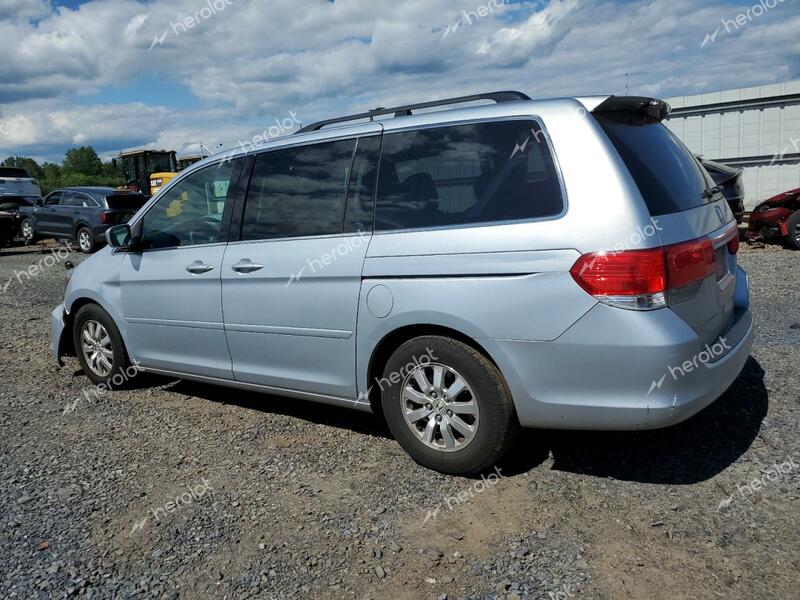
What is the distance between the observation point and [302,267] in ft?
12.9

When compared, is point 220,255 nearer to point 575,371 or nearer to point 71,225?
point 575,371

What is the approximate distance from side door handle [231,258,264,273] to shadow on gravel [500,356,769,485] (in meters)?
1.90

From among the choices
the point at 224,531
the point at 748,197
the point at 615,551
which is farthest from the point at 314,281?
the point at 748,197

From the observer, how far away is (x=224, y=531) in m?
3.23

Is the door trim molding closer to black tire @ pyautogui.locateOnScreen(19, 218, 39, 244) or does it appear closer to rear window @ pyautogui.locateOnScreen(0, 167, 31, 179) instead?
black tire @ pyautogui.locateOnScreen(19, 218, 39, 244)

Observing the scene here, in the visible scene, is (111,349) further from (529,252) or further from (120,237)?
(529,252)

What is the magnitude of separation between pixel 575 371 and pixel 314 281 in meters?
1.60

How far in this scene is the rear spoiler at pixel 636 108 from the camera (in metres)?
3.32

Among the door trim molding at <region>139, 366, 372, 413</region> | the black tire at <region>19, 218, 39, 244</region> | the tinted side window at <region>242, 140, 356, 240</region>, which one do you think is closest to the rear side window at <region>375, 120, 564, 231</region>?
the tinted side window at <region>242, 140, 356, 240</region>

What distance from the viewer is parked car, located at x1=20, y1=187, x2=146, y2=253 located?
16.9 m

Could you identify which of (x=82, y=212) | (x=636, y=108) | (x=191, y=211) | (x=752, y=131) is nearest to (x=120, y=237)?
(x=191, y=211)

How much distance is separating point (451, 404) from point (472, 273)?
28.5 inches

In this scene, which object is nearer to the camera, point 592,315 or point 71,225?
point 592,315

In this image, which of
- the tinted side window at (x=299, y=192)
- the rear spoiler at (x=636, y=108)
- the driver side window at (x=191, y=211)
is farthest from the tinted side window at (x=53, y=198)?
the rear spoiler at (x=636, y=108)
